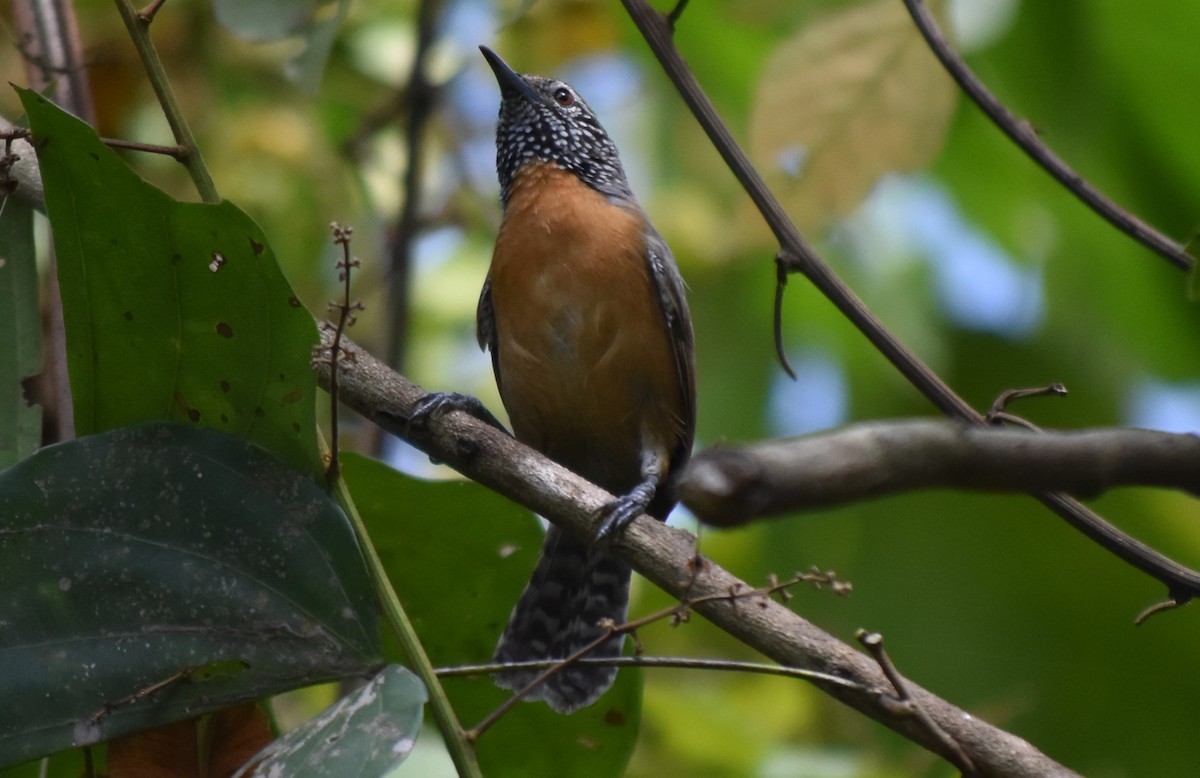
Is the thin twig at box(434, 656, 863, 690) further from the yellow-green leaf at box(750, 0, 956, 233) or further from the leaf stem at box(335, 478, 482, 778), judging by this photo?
the yellow-green leaf at box(750, 0, 956, 233)

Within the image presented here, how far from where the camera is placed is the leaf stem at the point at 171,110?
2.74 metres

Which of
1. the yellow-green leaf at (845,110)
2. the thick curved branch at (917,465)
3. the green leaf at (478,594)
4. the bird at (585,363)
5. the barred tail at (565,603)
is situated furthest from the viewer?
the barred tail at (565,603)

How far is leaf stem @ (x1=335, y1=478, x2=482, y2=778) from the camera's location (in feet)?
7.84

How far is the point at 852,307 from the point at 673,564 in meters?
0.89

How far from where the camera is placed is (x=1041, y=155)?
3785 mm

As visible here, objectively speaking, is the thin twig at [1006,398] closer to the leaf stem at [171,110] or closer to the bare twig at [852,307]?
the bare twig at [852,307]

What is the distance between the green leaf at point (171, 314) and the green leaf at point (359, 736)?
55 centimetres

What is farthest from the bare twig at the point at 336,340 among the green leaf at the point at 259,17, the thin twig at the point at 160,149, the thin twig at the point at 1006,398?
the thin twig at the point at 1006,398

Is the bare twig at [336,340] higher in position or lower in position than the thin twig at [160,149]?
lower

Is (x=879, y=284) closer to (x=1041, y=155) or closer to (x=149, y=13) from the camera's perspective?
(x=1041, y=155)

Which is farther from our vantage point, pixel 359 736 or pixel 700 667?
pixel 700 667

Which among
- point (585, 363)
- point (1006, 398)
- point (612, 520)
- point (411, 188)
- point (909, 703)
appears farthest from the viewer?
point (411, 188)

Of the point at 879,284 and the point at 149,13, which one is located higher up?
the point at 879,284

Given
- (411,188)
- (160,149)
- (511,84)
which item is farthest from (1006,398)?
(511,84)
